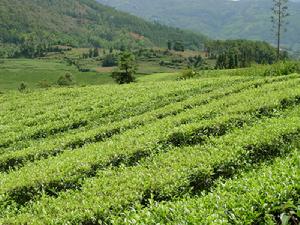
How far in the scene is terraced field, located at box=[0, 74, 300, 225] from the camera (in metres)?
11.5

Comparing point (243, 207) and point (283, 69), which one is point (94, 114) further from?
point (283, 69)

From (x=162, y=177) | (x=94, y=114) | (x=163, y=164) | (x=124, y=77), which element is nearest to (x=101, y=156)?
(x=163, y=164)

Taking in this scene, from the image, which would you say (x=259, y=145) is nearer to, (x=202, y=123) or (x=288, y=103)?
(x=202, y=123)

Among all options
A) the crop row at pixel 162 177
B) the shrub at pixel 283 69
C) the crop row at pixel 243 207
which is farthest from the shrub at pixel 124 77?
the crop row at pixel 243 207

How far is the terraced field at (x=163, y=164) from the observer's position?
11484mm

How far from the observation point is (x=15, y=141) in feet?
91.5

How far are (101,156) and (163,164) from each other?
11.8 feet

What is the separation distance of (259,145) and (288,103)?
338 inches

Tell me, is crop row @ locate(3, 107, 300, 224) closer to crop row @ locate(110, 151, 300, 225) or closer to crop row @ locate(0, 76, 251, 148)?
crop row @ locate(110, 151, 300, 225)

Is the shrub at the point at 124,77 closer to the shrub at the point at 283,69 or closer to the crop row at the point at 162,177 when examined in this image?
the shrub at the point at 283,69

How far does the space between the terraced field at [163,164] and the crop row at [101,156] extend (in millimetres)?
50

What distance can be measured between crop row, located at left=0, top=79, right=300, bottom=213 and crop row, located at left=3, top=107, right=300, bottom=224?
100 cm

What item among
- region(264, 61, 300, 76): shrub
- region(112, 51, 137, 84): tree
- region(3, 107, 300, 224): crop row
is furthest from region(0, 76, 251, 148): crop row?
region(112, 51, 137, 84): tree

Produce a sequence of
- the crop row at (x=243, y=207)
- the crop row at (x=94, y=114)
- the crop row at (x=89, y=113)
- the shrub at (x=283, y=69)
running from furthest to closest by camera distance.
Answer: the shrub at (x=283, y=69) → the crop row at (x=89, y=113) → the crop row at (x=94, y=114) → the crop row at (x=243, y=207)
